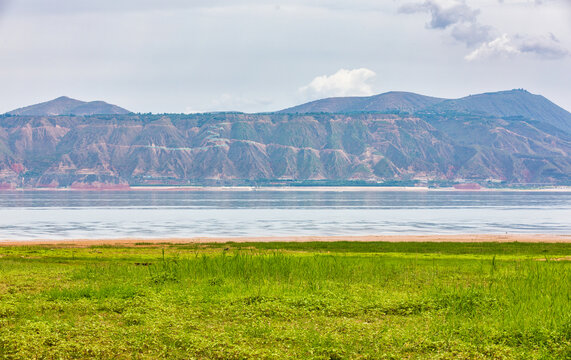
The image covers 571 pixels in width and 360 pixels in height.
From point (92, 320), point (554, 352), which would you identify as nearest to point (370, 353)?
point (554, 352)

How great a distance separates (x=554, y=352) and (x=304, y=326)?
652 centimetres

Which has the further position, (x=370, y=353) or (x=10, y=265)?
(x=10, y=265)

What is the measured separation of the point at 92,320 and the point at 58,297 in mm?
3934

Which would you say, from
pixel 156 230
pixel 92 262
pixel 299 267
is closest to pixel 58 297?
pixel 299 267

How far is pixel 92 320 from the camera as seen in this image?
18.8 metres

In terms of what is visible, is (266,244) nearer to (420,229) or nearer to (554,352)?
(420,229)

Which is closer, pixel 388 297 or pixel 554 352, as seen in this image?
pixel 554 352

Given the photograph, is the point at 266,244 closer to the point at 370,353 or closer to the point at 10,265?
the point at 10,265

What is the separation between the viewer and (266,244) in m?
52.9


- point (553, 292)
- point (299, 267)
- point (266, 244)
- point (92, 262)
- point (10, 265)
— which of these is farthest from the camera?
point (266, 244)

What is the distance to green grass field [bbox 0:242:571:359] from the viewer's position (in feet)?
52.3

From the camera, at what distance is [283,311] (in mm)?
20219

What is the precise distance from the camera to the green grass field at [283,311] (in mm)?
15953

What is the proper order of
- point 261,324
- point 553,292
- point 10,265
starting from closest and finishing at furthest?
point 261,324, point 553,292, point 10,265
